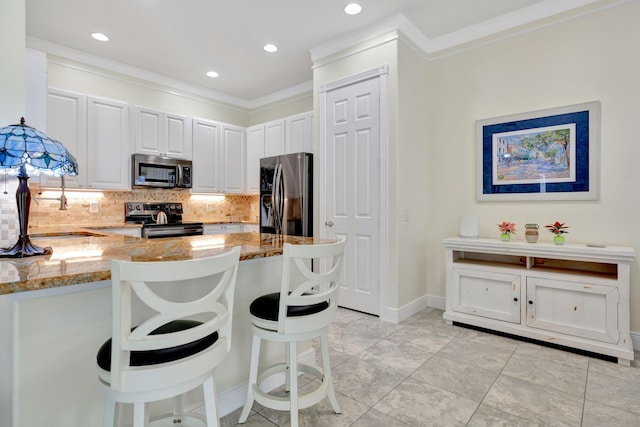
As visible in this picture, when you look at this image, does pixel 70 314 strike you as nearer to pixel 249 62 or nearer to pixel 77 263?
pixel 77 263

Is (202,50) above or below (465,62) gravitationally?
above

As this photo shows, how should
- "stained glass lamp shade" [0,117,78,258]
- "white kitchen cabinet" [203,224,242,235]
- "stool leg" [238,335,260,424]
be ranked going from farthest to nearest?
"white kitchen cabinet" [203,224,242,235]
"stool leg" [238,335,260,424]
"stained glass lamp shade" [0,117,78,258]

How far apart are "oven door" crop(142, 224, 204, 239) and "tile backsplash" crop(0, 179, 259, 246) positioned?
536mm

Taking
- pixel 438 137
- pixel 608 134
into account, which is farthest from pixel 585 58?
pixel 438 137

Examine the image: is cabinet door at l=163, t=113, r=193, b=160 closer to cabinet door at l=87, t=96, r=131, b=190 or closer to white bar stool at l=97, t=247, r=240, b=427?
cabinet door at l=87, t=96, r=131, b=190

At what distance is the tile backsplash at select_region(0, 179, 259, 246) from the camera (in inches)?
147

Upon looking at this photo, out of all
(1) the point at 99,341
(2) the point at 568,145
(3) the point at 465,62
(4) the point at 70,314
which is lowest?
(1) the point at 99,341

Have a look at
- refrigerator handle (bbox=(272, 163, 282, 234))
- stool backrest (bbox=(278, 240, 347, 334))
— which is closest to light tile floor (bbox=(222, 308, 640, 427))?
stool backrest (bbox=(278, 240, 347, 334))

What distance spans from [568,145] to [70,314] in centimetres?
368

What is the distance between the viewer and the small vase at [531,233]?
2.84 m

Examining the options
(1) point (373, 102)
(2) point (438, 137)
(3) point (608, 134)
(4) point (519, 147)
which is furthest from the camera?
(2) point (438, 137)

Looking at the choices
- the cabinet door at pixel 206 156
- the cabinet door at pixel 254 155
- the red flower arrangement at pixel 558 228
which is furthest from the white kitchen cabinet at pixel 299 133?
the red flower arrangement at pixel 558 228

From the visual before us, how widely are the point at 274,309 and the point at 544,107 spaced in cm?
306

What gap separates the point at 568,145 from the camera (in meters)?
2.87
